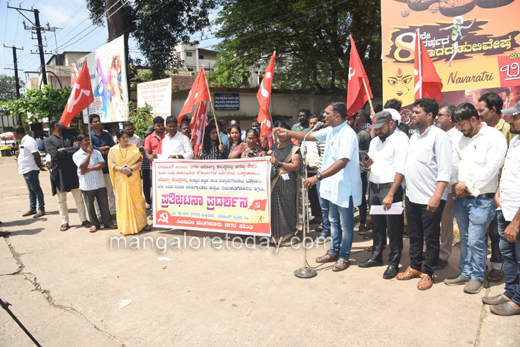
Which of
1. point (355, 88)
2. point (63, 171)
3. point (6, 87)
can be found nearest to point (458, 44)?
point (355, 88)

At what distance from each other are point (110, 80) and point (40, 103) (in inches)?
155

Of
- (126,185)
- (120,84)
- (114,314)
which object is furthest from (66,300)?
(120,84)

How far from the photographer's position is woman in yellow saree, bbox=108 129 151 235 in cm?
595

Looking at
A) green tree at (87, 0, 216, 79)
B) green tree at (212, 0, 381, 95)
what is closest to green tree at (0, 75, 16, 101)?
green tree at (87, 0, 216, 79)

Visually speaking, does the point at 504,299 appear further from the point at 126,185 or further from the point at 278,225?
the point at 126,185

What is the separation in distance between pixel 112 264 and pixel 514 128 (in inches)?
190

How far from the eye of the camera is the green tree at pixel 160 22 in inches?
703

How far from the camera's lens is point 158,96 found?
11914 mm

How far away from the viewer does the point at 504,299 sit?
3.24 m

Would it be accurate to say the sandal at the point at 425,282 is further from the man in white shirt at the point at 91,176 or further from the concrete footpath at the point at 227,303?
the man in white shirt at the point at 91,176

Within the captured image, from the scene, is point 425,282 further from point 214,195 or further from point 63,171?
point 63,171

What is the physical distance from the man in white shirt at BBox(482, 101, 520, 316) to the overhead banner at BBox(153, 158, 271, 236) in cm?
279

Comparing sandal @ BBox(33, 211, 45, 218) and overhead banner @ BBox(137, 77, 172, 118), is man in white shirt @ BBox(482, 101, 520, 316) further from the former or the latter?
overhead banner @ BBox(137, 77, 172, 118)

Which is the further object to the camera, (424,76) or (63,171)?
(63,171)
